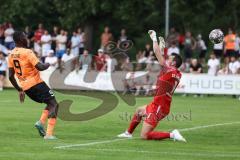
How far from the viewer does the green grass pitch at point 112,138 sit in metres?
13.1

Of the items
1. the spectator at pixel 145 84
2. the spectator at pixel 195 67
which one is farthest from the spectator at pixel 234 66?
the spectator at pixel 145 84

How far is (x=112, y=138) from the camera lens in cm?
1590

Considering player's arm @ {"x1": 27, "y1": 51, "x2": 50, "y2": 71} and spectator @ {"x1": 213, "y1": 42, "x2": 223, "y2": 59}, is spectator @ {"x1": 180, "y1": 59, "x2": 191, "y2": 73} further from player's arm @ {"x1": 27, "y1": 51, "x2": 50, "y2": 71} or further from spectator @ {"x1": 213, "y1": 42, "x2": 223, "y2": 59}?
player's arm @ {"x1": 27, "y1": 51, "x2": 50, "y2": 71}

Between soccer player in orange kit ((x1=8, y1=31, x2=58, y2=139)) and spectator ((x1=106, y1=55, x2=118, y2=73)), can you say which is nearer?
soccer player in orange kit ((x1=8, y1=31, x2=58, y2=139))

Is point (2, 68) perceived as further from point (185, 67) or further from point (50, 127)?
point (50, 127)

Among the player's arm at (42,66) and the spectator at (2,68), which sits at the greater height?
the player's arm at (42,66)

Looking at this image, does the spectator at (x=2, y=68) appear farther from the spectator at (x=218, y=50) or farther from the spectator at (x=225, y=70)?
the spectator at (x=218, y=50)

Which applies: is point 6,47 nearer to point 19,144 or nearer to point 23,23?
point 23,23

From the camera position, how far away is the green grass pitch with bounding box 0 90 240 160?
1308 cm

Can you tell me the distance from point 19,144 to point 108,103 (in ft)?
44.3

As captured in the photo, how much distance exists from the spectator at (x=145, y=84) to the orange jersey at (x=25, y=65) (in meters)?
17.6

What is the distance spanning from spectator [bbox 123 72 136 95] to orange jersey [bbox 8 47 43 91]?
17.9m

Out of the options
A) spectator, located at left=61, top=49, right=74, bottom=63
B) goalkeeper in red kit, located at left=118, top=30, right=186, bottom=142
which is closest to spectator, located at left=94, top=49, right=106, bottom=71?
spectator, located at left=61, top=49, right=74, bottom=63

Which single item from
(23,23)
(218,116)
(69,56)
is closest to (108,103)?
(218,116)
